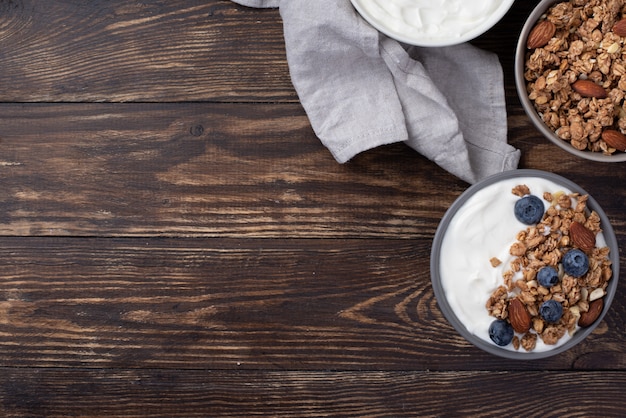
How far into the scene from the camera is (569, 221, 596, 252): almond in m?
0.89

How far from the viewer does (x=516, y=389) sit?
1.04 metres

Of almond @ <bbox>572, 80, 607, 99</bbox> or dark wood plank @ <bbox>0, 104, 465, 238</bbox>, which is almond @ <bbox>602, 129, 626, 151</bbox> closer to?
almond @ <bbox>572, 80, 607, 99</bbox>

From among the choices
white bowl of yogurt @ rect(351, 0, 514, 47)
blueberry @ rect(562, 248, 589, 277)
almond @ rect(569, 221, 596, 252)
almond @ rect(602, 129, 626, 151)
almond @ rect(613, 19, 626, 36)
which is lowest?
blueberry @ rect(562, 248, 589, 277)

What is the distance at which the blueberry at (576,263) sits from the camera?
881 mm

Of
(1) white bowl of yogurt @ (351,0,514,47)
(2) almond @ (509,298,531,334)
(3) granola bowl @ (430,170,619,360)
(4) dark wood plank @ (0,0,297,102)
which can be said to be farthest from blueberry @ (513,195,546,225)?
(4) dark wood plank @ (0,0,297,102)

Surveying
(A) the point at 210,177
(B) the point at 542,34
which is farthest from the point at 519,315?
(A) the point at 210,177

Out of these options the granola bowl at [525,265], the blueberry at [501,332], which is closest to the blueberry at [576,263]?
the granola bowl at [525,265]

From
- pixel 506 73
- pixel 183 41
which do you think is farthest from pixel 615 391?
pixel 183 41

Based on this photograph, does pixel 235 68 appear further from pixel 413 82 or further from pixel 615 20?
pixel 615 20

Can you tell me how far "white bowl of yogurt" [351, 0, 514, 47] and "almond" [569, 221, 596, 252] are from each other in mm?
277

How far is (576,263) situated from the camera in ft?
2.89

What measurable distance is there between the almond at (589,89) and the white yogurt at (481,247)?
0.40 ft

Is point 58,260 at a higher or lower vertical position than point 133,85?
lower

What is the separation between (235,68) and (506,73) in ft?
1.29
